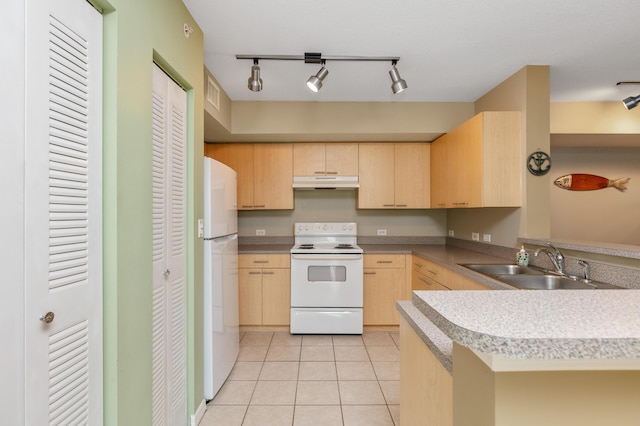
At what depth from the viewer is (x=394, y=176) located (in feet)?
12.3

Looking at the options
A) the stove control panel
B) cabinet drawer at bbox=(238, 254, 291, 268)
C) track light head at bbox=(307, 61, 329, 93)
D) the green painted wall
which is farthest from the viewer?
the stove control panel

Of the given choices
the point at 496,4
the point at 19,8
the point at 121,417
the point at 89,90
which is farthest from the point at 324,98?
the point at 121,417

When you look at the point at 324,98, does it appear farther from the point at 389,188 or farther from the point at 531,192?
the point at 531,192

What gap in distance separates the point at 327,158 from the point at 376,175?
622 millimetres

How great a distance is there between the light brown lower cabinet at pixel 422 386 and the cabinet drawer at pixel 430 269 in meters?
1.40

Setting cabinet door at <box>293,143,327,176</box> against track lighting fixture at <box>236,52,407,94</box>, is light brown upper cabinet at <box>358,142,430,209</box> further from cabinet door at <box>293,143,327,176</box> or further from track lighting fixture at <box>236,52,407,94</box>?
track lighting fixture at <box>236,52,407,94</box>

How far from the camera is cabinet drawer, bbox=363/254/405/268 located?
3.48m

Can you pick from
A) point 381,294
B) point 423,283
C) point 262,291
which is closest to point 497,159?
point 423,283

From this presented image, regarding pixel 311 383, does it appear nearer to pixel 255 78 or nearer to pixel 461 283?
pixel 461 283

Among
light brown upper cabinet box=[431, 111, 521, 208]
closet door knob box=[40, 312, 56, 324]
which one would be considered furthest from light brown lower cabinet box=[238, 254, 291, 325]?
closet door knob box=[40, 312, 56, 324]

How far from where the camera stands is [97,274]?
3.68 feet

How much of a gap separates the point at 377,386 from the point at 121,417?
1756mm

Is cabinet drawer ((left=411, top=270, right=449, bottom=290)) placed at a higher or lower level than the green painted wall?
lower

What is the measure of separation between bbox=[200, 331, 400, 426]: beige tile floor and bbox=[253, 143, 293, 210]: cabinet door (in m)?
1.53
